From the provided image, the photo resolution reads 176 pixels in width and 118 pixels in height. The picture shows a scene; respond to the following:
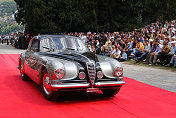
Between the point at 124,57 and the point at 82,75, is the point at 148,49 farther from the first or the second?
the point at 82,75

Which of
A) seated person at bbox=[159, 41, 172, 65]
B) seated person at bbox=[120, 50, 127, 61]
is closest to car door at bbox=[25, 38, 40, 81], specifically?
seated person at bbox=[159, 41, 172, 65]

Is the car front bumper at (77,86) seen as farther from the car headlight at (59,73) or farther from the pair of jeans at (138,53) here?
the pair of jeans at (138,53)

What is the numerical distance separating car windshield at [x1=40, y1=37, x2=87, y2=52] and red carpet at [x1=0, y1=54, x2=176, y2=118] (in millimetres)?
1345

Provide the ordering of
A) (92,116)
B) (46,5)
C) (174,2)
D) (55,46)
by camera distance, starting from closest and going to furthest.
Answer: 1. (92,116)
2. (55,46)
3. (46,5)
4. (174,2)

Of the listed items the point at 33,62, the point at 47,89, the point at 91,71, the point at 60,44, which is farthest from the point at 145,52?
the point at 47,89

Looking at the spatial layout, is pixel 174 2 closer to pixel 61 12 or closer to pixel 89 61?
pixel 61 12

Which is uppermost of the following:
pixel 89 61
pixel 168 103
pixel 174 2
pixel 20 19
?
pixel 174 2

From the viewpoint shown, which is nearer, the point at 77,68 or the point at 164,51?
the point at 77,68

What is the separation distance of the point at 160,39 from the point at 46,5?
22871mm

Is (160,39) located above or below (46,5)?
below

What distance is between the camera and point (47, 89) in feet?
21.6

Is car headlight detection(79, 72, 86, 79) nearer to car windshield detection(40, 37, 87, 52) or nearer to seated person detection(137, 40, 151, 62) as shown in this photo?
car windshield detection(40, 37, 87, 52)

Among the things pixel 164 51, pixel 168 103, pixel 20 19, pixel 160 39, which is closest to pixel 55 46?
pixel 168 103

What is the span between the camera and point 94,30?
3734 cm
